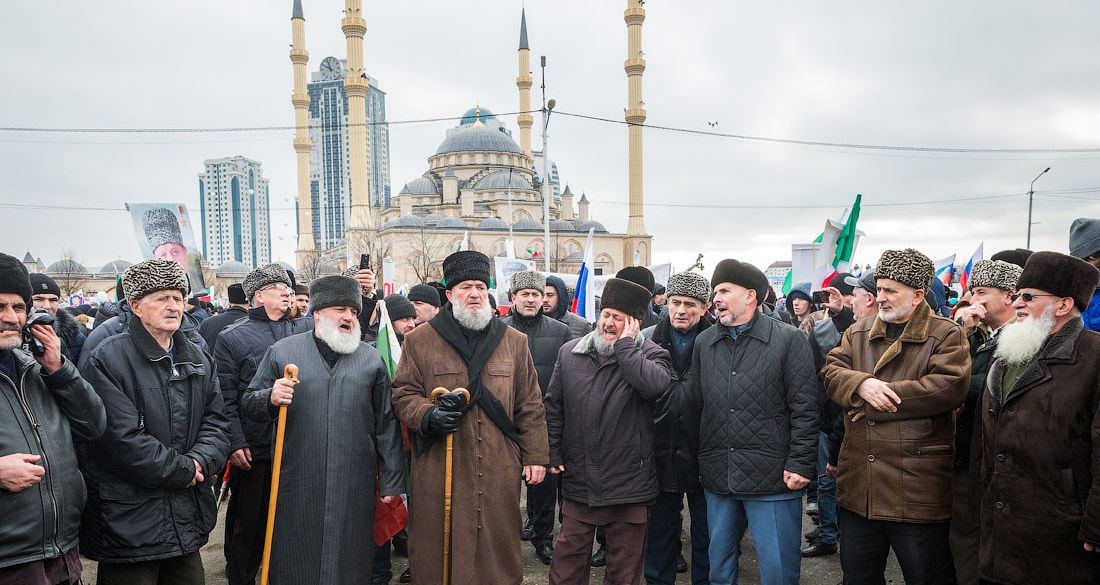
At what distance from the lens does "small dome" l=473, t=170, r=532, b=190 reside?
62.9m

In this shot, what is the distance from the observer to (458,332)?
3.76 m

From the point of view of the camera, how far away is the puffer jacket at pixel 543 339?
520cm

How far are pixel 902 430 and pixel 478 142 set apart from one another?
220 feet

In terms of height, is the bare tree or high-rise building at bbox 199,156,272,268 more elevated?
high-rise building at bbox 199,156,272,268

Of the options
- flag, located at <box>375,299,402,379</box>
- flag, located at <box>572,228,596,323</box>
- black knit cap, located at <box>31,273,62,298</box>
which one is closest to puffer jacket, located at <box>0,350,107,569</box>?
flag, located at <box>375,299,402,379</box>

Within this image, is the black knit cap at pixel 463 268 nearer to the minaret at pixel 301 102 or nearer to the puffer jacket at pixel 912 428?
the puffer jacket at pixel 912 428

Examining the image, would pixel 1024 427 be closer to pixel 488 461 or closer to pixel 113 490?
pixel 488 461

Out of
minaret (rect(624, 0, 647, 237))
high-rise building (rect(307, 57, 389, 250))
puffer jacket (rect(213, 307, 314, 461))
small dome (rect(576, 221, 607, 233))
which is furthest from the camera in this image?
high-rise building (rect(307, 57, 389, 250))

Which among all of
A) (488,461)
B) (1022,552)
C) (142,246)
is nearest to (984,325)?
(1022,552)

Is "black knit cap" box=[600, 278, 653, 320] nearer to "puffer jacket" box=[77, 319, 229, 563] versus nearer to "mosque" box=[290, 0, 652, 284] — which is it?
"puffer jacket" box=[77, 319, 229, 563]

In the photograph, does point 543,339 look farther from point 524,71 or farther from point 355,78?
point 524,71

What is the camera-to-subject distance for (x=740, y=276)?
12.5 feet

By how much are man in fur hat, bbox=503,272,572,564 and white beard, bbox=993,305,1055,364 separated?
10.2ft

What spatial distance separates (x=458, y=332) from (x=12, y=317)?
2.05 m
